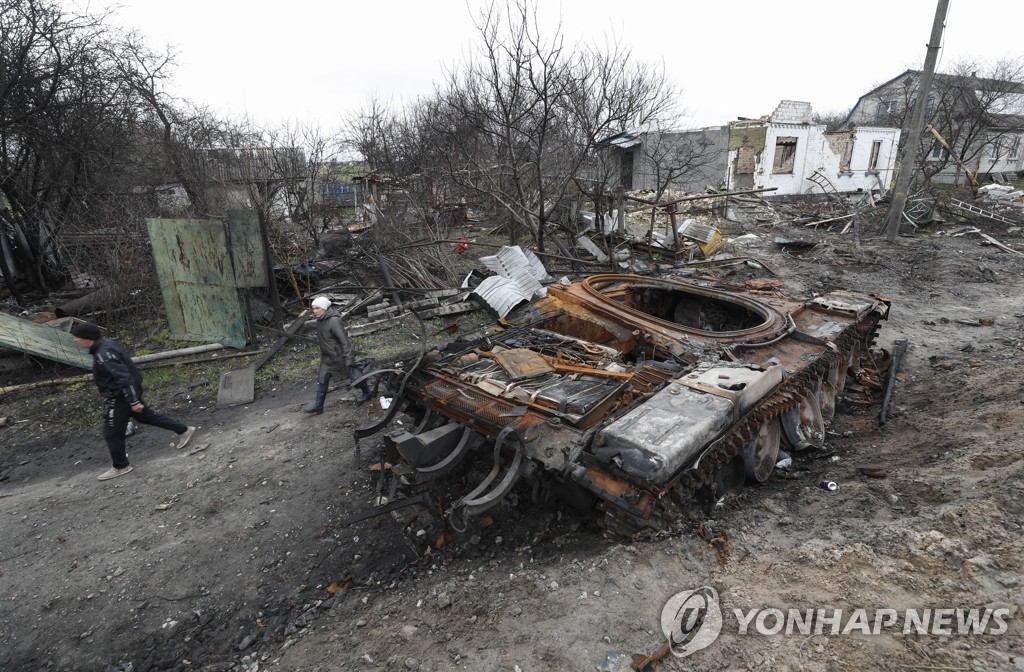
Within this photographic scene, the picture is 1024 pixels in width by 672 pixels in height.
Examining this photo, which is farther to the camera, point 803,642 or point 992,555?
point 992,555

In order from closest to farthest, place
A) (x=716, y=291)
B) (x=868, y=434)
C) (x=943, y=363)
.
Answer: (x=868, y=434)
(x=716, y=291)
(x=943, y=363)

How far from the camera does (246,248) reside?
24.9 ft

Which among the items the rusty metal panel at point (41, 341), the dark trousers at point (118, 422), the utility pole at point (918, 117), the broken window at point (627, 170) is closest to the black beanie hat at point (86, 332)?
the dark trousers at point (118, 422)

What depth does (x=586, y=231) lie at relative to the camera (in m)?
13.2

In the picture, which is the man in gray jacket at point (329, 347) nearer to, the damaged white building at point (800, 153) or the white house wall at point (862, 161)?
the damaged white building at point (800, 153)

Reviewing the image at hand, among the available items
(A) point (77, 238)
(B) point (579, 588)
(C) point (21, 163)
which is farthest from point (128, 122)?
(B) point (579, 588)

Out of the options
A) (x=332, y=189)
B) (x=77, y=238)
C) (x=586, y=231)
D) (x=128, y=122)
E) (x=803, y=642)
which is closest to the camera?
(x=803, y=642)

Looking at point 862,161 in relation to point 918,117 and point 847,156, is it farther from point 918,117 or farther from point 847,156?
point 918,117

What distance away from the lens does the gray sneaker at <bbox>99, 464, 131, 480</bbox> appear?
16.2ft

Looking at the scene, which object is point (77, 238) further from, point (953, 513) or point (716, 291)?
point (953, 513)

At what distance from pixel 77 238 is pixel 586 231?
10670 millimetres

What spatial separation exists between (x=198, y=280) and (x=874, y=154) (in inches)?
1257

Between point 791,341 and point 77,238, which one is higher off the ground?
point 77,238

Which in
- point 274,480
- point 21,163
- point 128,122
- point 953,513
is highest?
point 128,122
